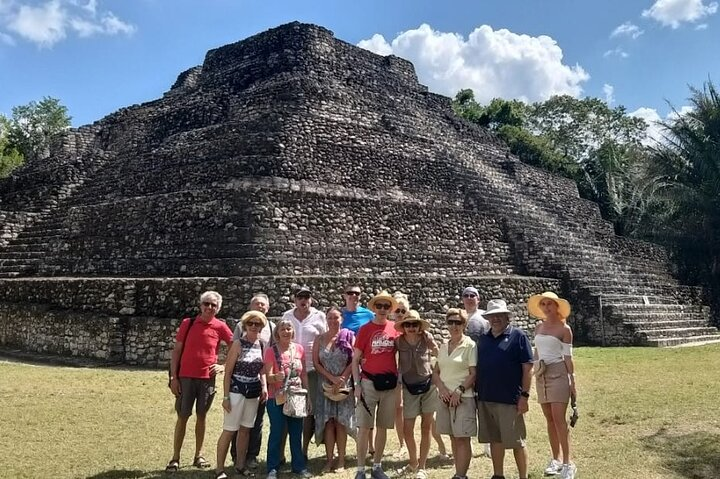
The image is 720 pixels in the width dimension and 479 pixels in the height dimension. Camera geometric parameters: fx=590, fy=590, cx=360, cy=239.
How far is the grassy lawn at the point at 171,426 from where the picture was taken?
5541 millimetres

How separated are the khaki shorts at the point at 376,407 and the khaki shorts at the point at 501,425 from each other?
825 mm

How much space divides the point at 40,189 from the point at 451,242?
1267 cm

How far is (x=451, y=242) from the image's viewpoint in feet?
49.0

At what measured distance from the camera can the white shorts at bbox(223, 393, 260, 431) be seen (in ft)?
17.3

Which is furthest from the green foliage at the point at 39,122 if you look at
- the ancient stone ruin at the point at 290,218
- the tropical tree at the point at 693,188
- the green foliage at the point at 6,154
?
the tropical tree at the point at 693,188

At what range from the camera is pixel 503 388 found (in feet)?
15.5

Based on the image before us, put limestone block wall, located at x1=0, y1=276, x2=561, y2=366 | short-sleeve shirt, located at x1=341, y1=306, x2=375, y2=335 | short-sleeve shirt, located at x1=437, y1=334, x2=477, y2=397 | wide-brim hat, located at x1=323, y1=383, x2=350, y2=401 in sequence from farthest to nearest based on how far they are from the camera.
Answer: limestone block wall, located at x1=0, y1=276, x2=561, y2=366 < short-sleeve shirt, located at x1=341, y1=306, x2=375, y2=335 < wide-brim hat, located at x1=323, y1=383, x2=350, y2=401 < short-sleeve shirt, located at x1=437, y1=334, x2=477, y2=397

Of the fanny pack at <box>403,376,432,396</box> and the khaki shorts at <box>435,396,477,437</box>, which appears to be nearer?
the khaki shorts at <box>435,396,477,437</box>

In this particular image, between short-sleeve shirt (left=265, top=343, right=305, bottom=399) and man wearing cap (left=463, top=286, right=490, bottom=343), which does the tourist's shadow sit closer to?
short-sleeve shirt (left=265, top=343, right=305, bottom=399)

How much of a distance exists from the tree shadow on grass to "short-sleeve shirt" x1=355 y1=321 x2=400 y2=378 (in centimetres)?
278

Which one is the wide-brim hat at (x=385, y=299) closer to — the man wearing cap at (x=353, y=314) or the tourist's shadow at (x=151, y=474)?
the man wearing cap at (x=353, y=314)

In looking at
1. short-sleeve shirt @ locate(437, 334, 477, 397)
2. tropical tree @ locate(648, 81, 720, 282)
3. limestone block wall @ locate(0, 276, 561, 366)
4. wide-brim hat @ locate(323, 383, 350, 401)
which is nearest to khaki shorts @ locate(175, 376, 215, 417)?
wide-brim hat @ locate(323, 383, 350, 401)

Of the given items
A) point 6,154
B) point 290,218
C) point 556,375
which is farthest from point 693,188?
point 6,154

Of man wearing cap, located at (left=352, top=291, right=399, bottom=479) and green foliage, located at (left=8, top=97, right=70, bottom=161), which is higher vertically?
green foliage, located at (left=8, top=97, right=70, bottom=161)
